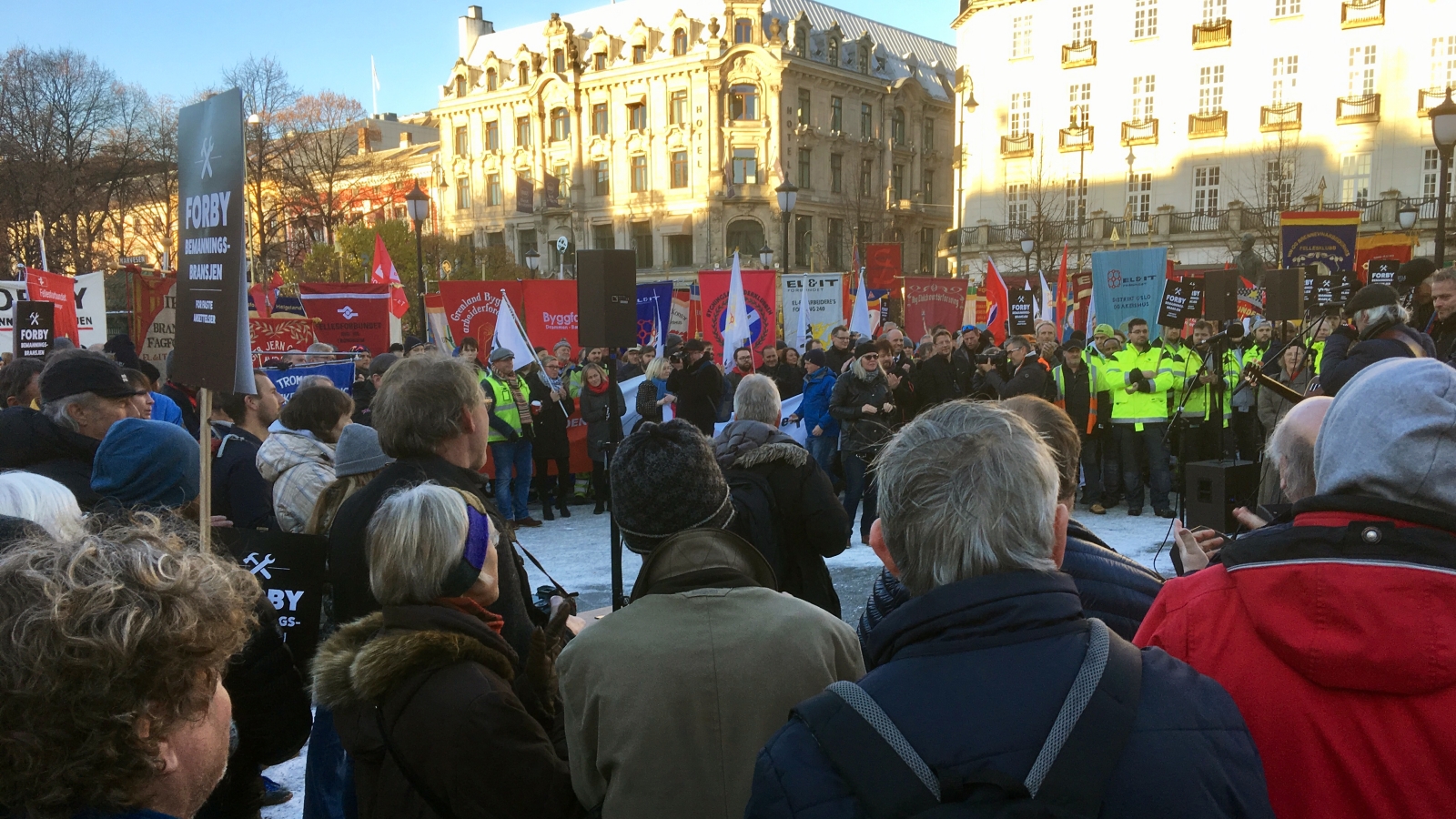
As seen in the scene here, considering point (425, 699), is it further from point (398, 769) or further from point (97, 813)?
point (97, 813)

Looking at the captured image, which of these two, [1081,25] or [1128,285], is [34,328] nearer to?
[1128,285]

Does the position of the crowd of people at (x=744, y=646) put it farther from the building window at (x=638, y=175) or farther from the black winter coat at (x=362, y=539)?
the building window at (x=638, y=175)

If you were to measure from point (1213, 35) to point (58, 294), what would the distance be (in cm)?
4297

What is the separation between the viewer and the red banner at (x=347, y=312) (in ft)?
41.8

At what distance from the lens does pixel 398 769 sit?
92.0 inches

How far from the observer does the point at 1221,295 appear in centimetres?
1016

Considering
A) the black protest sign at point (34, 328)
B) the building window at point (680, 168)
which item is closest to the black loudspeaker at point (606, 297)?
the black protest sign at point (34, 328)

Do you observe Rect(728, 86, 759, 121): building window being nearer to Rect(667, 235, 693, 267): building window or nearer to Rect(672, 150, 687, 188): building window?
Rect(672, 150, 687, 188): building window

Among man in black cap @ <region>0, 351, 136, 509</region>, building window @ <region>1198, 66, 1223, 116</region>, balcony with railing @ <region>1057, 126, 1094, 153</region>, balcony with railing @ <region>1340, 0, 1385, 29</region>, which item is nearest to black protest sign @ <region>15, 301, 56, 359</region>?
man in black cap @ <region>0, 351, 136, 509</region>

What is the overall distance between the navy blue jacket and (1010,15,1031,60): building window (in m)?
48.6

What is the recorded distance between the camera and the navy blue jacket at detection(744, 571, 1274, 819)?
133cm

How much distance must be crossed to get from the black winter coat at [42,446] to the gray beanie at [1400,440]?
13.9 ft

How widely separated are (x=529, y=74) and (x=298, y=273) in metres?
22.4

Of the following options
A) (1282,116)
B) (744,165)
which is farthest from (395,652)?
(744,165)
